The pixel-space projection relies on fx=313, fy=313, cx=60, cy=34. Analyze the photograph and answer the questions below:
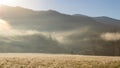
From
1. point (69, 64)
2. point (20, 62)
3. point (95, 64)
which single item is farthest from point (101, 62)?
point (20, 62)

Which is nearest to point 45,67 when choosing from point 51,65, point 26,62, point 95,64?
point 51,65

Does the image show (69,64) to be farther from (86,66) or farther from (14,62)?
(14,62)

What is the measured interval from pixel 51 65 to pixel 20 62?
6307mm

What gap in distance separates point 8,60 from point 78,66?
1365 cm

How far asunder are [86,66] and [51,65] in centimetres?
602

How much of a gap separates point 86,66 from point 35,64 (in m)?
8.99

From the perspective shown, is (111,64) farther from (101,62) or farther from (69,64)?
(69,64)

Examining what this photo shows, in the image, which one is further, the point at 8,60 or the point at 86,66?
the point at 8,60

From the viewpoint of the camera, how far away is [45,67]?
52.9 m

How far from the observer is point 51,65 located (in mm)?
53906

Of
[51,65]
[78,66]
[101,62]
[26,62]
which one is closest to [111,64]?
[101,62]

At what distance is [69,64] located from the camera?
181 ft

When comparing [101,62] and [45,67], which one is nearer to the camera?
[45,67]

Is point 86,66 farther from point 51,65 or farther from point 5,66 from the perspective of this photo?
point 5,66
